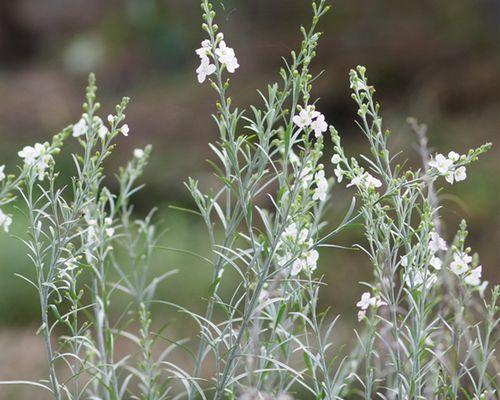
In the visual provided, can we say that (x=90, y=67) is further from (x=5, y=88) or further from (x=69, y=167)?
(x=69, y=167)

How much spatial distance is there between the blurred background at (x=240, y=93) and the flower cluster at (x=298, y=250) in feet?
8.61

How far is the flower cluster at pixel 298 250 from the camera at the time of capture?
1.46 meters

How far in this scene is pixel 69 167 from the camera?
20.8 feet

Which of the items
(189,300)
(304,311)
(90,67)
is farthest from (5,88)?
(304,311)

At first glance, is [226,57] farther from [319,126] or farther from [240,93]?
[240,93]

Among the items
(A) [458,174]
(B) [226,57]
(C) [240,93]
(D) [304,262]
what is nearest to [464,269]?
(A) [458,174]

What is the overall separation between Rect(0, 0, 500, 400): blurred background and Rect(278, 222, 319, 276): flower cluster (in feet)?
8.61

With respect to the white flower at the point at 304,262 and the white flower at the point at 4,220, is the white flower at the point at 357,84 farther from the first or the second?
the white flower at the point at 4,220

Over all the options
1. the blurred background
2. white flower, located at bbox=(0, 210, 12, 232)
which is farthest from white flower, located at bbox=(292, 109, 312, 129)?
the blurred background

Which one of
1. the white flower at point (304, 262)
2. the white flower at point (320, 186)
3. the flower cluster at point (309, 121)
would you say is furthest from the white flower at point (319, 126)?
the white flower at point (304, 262)

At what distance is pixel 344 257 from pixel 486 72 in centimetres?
188

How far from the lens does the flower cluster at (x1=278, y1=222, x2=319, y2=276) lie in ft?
4.79

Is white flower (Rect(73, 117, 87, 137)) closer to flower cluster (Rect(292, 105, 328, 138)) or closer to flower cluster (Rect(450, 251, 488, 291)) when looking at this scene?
flower cluster (Rect(292, 105, 328, 138))

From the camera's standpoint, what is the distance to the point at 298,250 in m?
1.47
